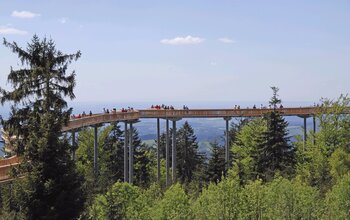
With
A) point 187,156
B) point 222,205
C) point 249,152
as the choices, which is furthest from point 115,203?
point 187,156

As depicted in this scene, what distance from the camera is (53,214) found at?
21719mm

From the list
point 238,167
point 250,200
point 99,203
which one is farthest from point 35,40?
point 238,167

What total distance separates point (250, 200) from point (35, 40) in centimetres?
1609

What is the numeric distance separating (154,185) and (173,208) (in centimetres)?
890

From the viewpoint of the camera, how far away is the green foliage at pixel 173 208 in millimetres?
28984

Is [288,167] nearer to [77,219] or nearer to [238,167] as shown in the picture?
[238,167]

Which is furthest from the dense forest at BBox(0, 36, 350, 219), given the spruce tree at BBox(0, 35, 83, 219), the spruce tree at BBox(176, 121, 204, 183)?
the spruce tree at BBox(176, 121, 204, 183)

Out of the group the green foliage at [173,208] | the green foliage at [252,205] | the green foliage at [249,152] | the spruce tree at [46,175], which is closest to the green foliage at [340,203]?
the green foliage at [252,205]

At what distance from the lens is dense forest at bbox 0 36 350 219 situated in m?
22.2

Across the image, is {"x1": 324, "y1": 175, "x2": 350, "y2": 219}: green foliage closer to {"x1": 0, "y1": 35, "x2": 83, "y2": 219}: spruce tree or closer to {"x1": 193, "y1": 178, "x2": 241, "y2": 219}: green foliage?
{"x1": 193, "y1": 178, "x2": 241, "y2": 219}: green foliage

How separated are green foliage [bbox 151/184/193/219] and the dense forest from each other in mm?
59

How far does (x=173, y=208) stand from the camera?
29.4m

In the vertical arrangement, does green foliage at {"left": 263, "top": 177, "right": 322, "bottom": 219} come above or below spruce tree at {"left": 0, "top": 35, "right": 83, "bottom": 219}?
below

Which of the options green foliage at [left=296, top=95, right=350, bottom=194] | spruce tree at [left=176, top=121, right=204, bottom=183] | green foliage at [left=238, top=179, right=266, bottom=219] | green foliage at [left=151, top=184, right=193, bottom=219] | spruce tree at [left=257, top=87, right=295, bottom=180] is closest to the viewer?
green foliage at [left=151, top=184, right=193, bottom=219]
